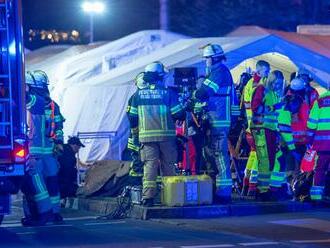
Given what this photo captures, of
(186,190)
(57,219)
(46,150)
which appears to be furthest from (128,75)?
(46,150)

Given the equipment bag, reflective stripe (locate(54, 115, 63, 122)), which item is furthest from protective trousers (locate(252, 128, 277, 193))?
reflective stripe (locate(54, 115, 63, 122))

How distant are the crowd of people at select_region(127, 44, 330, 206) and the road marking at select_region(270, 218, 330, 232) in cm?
132

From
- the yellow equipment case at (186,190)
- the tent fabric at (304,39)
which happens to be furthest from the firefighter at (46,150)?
the tent fabric at (304,39)

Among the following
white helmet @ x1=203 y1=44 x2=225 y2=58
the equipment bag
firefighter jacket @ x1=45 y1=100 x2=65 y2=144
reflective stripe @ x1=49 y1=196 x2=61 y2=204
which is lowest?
reflective stripe @ x1=49 y1=196 x2=61 y2=204

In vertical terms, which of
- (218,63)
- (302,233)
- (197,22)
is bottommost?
(302,233)

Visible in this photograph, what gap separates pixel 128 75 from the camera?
21.3 meters

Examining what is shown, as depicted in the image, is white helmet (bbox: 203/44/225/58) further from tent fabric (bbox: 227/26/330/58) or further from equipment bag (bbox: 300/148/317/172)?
tent fabric (bbox: 227/26/330/58)

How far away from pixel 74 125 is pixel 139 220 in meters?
9.29

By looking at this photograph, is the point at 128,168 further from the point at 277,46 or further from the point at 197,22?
the point at 197,22

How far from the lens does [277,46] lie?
63.1 feet

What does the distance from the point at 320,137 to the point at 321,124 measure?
0.20m

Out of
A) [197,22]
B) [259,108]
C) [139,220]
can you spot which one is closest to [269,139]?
[259,108]

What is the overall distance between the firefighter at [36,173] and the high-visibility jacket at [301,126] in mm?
4529

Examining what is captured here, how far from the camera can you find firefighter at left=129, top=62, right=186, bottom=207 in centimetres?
1461
